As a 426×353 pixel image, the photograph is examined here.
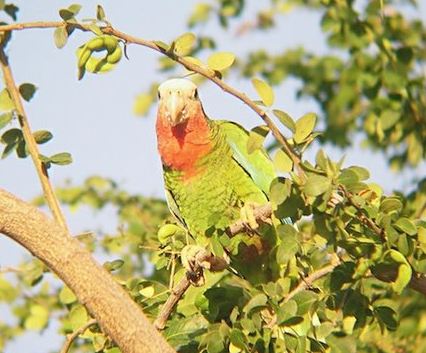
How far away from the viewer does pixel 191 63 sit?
68.4 inches

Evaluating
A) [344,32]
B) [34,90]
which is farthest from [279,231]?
[344,32]

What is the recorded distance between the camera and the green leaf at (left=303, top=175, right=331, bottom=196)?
151 centimetres

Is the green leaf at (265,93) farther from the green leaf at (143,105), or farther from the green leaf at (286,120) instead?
the green leaf at (143,105)

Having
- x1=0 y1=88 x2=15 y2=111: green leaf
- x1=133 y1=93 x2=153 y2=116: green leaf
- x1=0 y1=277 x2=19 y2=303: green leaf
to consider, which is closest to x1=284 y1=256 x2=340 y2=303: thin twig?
x1=0 y1=88 x2=15 y2=111: green leaf

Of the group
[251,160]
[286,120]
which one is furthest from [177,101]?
[286,120]

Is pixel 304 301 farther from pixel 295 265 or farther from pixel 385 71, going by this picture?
pixel 385 71

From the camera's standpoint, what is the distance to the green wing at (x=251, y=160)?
8.02 ft

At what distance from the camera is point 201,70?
170cm

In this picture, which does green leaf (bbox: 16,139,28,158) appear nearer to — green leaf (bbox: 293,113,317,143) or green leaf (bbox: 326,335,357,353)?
green leaf (bbox: 293,113,317,143)

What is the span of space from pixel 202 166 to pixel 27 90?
24.6 inches

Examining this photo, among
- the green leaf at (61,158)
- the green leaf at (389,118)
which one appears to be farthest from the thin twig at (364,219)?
the green leaf at (389,118)

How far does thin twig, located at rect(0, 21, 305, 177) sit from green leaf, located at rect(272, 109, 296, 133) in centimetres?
4

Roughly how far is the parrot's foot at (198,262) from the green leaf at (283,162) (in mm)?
292

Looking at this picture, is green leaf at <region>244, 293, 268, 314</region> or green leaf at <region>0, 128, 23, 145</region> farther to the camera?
green leaf at <region>0, 128, 23, 145</region>
